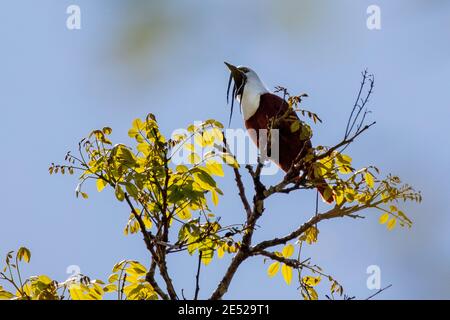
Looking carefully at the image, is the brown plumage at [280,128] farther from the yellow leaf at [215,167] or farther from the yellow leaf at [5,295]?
the yellow leaf at [5,295]

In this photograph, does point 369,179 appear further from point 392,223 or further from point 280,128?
point 280,128

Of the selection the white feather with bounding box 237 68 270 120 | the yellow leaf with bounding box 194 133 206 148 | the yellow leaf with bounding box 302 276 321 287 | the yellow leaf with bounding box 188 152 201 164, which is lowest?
the yellow leaf with bounding box 302 276 321 287

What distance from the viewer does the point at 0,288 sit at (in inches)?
127

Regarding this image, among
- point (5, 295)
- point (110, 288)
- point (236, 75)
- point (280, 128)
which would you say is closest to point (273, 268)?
point (110, 288)

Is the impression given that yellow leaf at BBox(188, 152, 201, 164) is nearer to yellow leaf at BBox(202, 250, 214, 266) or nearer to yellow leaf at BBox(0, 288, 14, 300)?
yellow leaf at BBox(202, 250, 214, 266)

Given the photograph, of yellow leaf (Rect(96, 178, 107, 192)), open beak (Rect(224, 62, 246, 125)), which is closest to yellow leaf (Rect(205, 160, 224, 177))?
yellow leaf (Rect(96, 178, 107, 192))

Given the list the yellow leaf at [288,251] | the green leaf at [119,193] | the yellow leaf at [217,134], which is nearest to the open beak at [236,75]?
the yellow leaf at [288,251]

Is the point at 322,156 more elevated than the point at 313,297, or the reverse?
the point at 322,156

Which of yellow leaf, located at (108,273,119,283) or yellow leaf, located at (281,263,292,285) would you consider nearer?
yellow leaf, located at (108,273,119,283)

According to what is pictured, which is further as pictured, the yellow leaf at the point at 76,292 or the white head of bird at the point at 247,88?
the white head of bird at the point at 247,88
